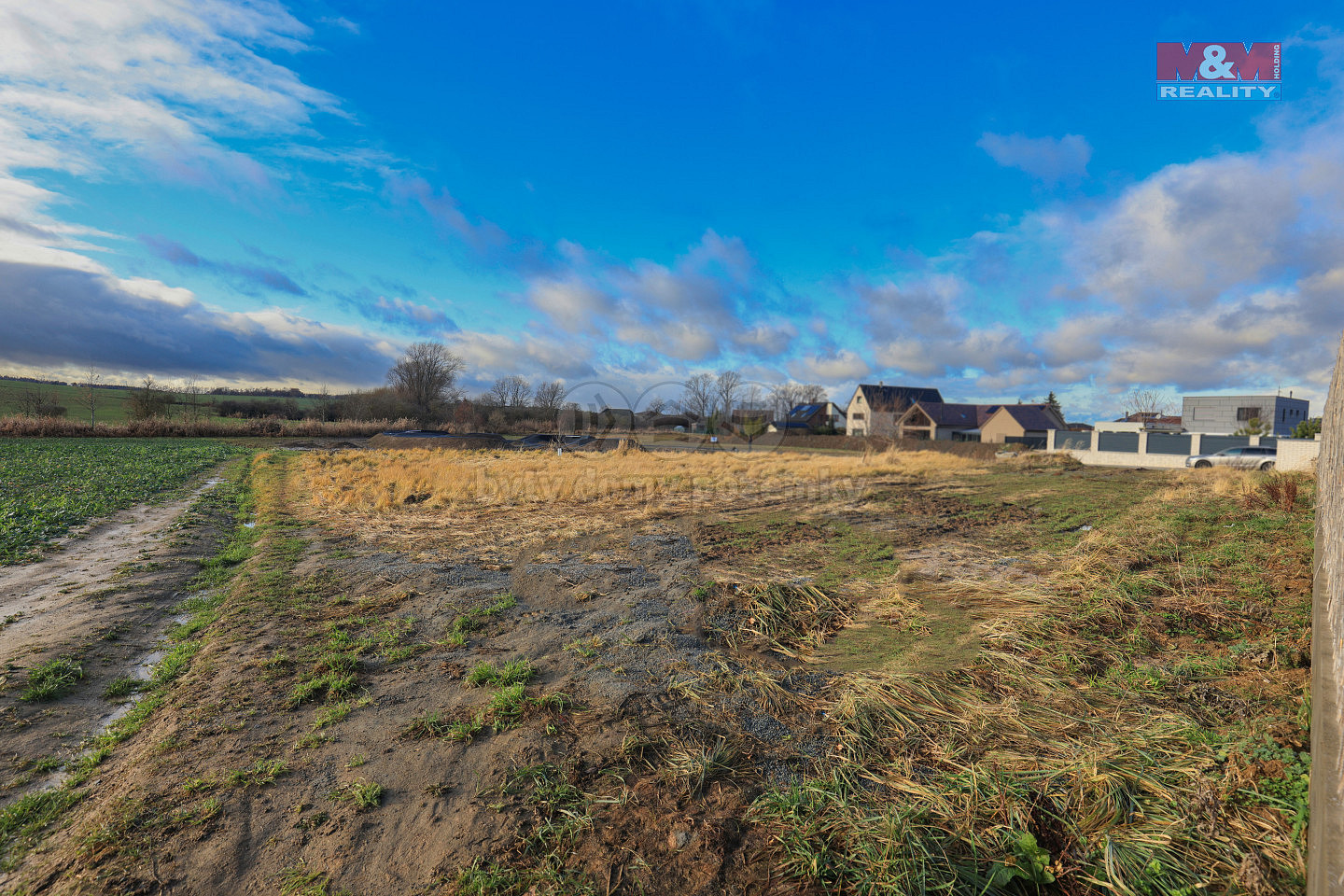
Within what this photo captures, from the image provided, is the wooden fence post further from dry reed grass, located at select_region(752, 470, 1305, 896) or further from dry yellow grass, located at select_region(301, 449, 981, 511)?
dry yellow grass, located at select_region(301, 449, 981, 511)

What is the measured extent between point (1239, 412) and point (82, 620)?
260 ft

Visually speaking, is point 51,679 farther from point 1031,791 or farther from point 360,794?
point 1031,791

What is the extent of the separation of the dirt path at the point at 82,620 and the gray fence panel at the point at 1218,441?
41224 mm

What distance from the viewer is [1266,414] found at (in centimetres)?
5241

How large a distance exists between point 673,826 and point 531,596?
14.9ft

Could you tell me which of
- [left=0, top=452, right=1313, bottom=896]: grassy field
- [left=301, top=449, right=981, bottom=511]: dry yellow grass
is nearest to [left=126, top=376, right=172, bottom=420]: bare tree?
[left=301, top=449, right=981, bottom=511]: dry yellow grass

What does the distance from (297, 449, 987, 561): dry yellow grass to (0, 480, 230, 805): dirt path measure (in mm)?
3147

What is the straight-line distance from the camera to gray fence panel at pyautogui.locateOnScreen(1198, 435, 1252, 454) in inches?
1134

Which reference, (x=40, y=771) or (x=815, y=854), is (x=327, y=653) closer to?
(x=40, y=771)

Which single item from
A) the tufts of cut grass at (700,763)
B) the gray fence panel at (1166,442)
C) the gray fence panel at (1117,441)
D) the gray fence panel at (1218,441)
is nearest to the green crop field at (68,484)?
the tufts of cut grass at (700,763)

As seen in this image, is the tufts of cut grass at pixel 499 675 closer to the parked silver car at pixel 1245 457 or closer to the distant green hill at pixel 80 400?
the parked silver car at pixel 1245 457

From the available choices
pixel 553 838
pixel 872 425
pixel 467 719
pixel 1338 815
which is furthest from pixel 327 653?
pixel 872 425

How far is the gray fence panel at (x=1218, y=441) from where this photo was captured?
94.5 feet

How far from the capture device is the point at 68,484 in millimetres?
16656
